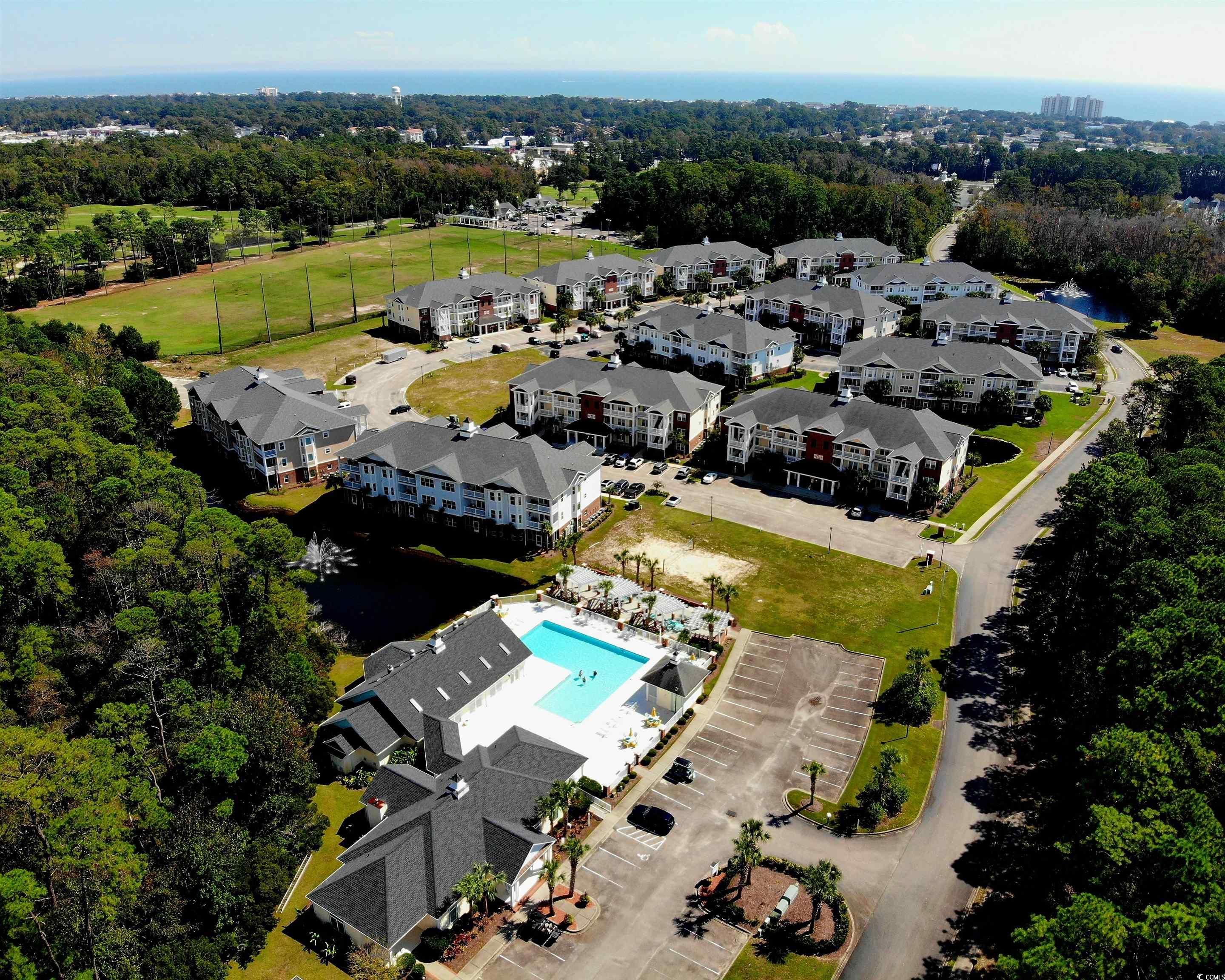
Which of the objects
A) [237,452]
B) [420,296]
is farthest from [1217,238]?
[237,452]

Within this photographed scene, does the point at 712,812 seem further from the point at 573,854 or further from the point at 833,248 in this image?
the point at 833,248

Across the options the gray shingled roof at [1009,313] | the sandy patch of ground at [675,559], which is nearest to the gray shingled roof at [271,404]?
the sandy patch of ground at [675,559]

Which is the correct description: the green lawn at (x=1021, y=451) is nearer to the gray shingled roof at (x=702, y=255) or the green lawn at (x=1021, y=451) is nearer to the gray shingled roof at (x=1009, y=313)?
the gray shingled roof at (x=1009, y=313)

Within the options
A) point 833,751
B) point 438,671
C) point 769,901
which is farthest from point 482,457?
point 769,901

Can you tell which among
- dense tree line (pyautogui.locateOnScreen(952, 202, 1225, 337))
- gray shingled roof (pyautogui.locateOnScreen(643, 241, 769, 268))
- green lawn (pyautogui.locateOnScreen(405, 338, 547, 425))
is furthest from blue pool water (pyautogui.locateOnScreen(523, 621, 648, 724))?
dense tree line (pyautogui.locateOnScreen(952, 202, 1225, 337))

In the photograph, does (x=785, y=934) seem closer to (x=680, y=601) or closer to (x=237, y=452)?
(x=680, y=601)

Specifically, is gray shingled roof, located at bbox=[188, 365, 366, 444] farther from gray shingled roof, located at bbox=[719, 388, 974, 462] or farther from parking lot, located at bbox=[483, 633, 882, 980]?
parking lot, located at bbox=[483, 633, 882, 980]
